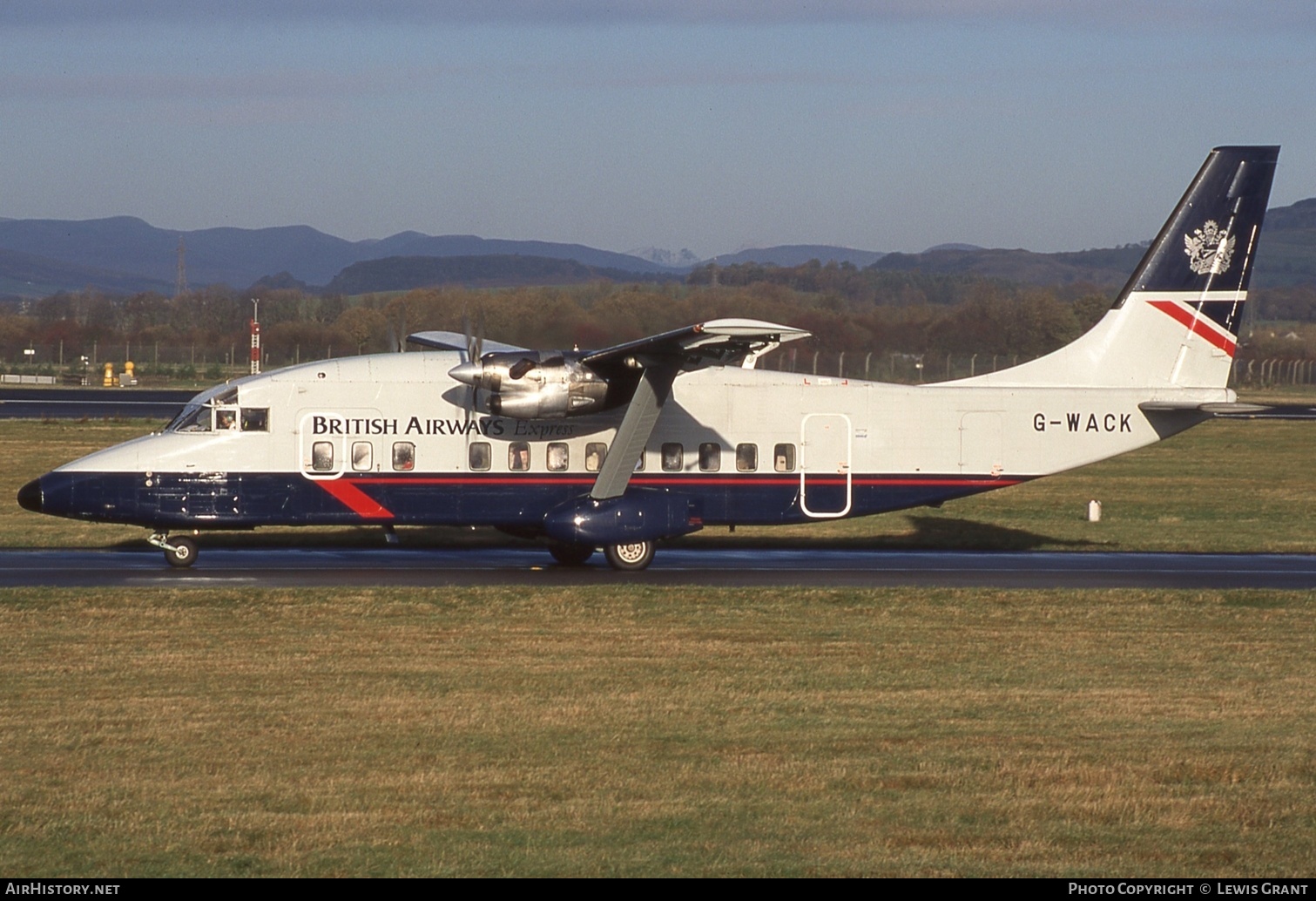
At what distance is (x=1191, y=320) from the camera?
2395 centimetres

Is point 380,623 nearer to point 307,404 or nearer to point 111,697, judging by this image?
point 111,697

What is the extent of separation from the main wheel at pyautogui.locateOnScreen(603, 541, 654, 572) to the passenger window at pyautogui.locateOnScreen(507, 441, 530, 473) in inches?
70.7

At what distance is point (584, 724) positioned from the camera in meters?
12.4

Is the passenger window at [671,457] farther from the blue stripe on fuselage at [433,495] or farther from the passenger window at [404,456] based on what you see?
the passenger window at [404,456]

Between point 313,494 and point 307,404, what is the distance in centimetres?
138

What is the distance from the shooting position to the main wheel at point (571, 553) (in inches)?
909

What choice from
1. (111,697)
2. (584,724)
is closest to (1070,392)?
(584,724)

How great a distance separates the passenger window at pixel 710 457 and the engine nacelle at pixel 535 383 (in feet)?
6.29

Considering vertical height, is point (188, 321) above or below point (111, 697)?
above

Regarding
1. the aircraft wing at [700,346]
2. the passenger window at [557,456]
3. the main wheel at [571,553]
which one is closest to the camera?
the aircraft wing at [700,346]

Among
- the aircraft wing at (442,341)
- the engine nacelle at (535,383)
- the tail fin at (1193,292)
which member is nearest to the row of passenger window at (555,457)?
the engine nacelle at (535,383)

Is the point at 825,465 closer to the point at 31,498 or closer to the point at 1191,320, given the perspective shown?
the point at 1191,320
